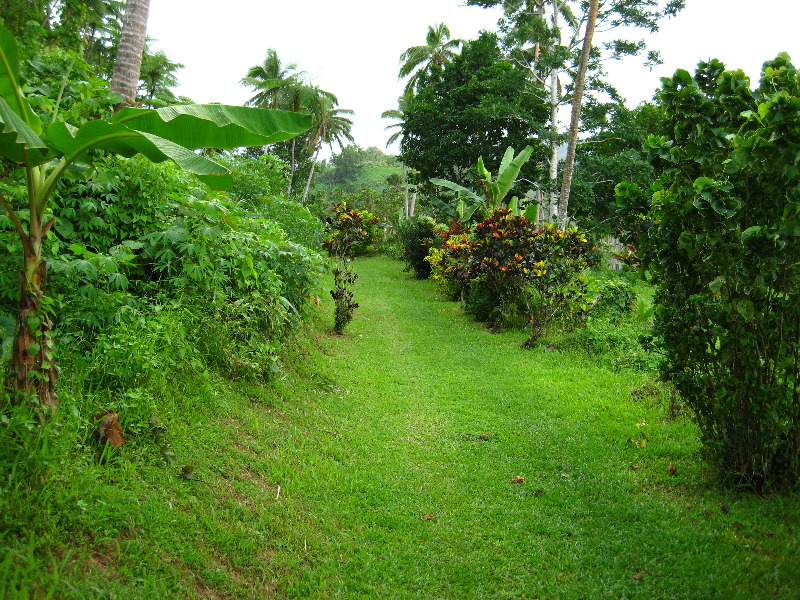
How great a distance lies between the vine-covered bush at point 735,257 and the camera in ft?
11.1

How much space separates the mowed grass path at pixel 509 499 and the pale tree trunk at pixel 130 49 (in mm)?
4067

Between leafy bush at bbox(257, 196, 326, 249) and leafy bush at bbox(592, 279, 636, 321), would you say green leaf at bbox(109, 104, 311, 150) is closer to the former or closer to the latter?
leafy bush at bbox(257, 196, 326, 249)

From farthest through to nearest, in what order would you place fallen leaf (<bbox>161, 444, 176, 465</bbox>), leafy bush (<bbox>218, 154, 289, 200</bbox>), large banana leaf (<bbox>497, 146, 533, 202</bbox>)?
large banana leaf (<bbox>497, 146, 533, 202</bbox>) < leafy bush (<bbox>218, 154, 289, 200</bbox>) < fallen leaf (<bbox>161, 444, 176, 465</bbox>)

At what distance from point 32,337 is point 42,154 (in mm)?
937

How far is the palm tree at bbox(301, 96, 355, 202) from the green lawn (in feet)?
89.2

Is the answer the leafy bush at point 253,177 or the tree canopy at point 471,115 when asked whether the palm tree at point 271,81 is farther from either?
the leafy bush at point 253,177

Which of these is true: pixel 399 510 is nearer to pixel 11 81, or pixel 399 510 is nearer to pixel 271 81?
pixel 11 81

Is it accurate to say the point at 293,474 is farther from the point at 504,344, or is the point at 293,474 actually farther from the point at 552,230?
the point at 552,230

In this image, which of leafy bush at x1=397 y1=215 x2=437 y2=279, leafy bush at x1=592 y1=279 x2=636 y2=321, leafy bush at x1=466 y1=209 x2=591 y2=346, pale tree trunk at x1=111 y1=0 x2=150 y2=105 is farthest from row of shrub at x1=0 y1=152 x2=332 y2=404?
leafy bush at x1=397 y1=215 x2=437 y2=279

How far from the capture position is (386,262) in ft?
84.5

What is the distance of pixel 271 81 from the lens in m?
28.8

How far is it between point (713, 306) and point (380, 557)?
9.32 feet

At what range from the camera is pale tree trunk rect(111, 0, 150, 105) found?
6.48 meters

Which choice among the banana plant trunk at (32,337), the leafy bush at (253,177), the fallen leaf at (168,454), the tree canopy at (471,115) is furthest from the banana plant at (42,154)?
the tree canopy at (471,115)
